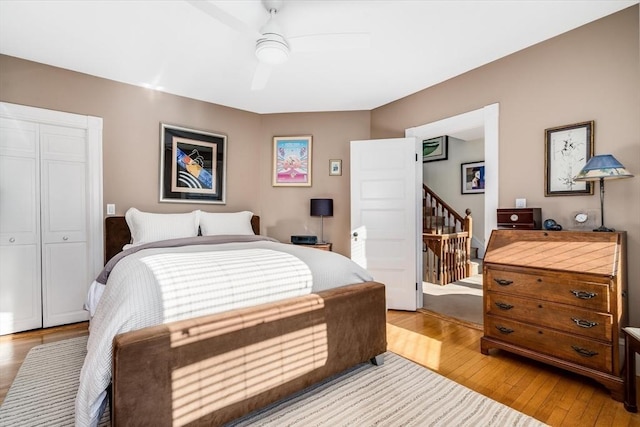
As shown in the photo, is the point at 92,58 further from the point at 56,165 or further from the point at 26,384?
the point at 26,384

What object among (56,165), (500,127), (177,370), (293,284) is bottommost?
(177,370)

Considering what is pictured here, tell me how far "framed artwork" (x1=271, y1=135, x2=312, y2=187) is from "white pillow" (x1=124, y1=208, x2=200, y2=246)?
142 centimetres

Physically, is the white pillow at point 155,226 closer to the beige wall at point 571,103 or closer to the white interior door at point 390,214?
the white interior door at point 390,214

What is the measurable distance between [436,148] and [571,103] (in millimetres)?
4740

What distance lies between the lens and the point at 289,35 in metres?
2.41

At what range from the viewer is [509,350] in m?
2.25

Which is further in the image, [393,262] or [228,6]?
[393,262]

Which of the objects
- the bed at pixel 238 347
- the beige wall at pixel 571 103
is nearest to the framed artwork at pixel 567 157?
the beige wall at pixel 571 103

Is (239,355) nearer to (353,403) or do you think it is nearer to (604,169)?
(353,403)

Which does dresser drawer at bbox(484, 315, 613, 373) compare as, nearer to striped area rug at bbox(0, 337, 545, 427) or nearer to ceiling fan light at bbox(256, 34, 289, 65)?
striped area rug at bbox(0, 337, 545, 427)

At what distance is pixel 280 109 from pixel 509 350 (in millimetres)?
3656

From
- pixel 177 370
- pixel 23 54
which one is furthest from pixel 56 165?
pixel 177 370

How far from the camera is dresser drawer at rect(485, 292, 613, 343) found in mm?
1867

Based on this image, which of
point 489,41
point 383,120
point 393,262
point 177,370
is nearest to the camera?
point 177,370
